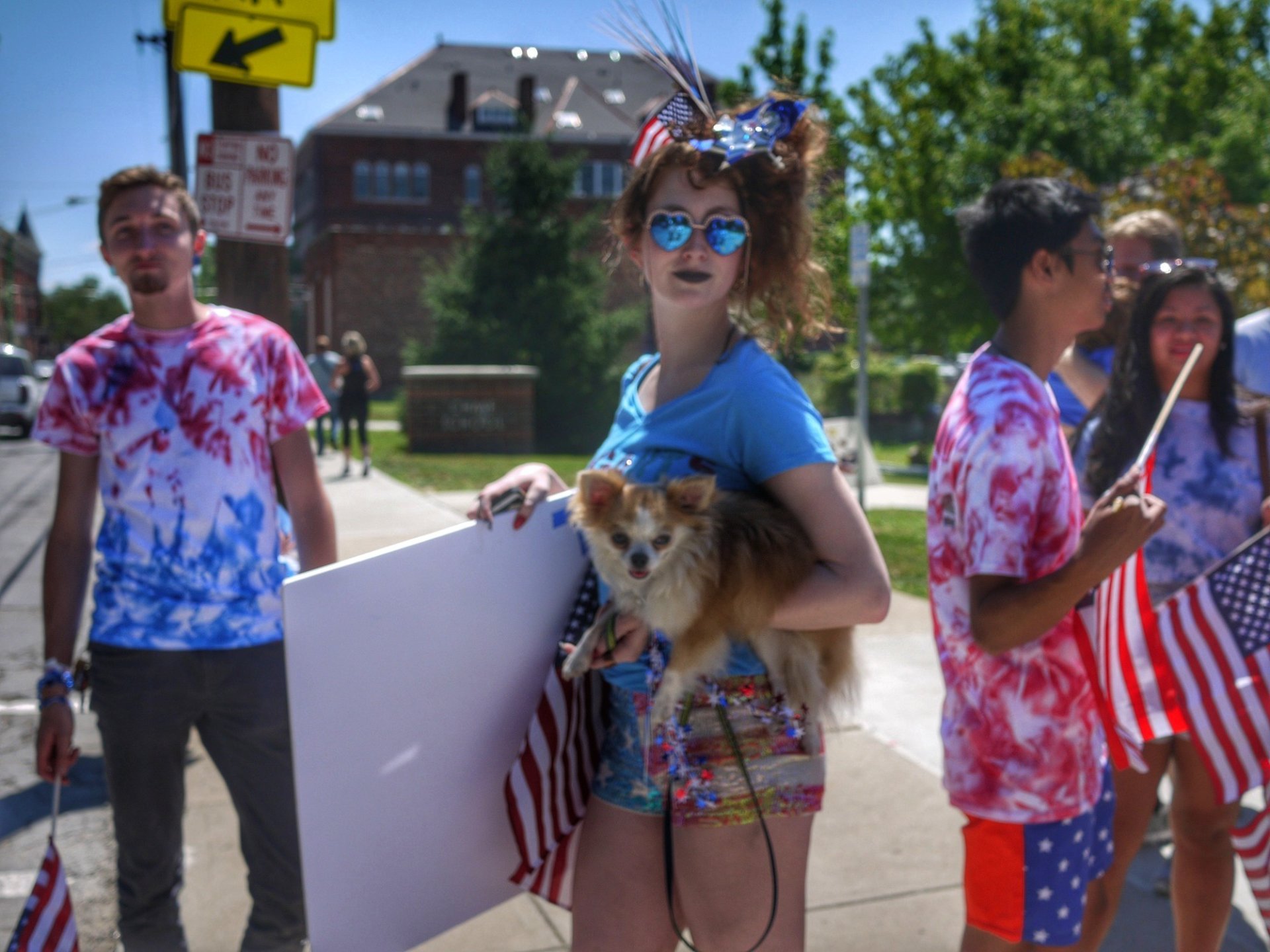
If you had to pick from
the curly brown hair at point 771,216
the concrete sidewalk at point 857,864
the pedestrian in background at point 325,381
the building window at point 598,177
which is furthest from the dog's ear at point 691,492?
the building window at point 598,177

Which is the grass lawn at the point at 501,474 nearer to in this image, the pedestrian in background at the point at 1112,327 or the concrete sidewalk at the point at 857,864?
the concrete sidewalk at the point at 857,864

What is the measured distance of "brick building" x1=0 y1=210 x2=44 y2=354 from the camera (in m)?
74.9

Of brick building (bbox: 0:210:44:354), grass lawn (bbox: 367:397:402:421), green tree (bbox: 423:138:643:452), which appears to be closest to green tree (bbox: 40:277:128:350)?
brick building (bbox: 0:210:44:354)

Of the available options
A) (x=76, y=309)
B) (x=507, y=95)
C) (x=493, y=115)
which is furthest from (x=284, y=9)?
(x=76, y=309)

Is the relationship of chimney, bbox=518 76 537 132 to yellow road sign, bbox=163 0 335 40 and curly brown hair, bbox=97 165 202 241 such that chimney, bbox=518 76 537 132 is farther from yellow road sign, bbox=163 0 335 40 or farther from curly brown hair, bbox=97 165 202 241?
curly brown hair, bbox=97 165 202 241

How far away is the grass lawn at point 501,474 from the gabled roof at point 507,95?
28.3 meters

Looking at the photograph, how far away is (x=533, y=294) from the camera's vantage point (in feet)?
82.7

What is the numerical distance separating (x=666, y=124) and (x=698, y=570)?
37.8 inches

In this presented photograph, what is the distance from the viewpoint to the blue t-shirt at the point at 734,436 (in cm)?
204

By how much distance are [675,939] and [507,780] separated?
46cm

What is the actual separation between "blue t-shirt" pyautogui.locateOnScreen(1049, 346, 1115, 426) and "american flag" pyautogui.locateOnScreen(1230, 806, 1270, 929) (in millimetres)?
1794

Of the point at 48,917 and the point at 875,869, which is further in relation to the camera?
the point at 875,869

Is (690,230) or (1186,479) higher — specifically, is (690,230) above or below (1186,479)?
above

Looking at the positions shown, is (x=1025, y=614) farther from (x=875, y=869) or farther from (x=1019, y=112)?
(x=1019, y=112)
